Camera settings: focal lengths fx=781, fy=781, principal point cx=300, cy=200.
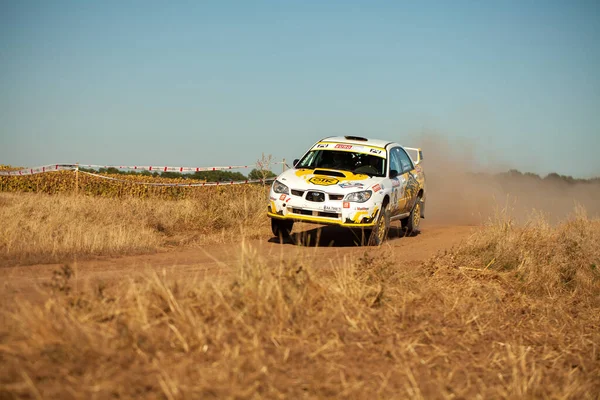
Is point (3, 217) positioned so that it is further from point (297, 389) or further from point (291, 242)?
point (297, 389)

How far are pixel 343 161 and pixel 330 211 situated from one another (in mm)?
1812

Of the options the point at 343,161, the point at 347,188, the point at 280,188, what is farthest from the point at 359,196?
the point at 343,161

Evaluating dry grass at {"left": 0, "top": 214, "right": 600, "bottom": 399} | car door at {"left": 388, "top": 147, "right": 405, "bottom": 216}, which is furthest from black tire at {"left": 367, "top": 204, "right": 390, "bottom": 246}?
dry grass at {"left": 0, "top": 214, "right": 600, "bottom": 399}

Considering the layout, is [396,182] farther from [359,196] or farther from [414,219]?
[414,219]

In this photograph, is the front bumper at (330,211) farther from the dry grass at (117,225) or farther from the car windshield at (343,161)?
the car windshield at (343,161)

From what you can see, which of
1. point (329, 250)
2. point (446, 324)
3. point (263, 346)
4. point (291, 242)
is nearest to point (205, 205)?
point (291, 242)

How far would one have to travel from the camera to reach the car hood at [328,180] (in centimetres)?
1375

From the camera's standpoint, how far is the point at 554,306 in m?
10.2

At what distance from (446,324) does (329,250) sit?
5.66 meters

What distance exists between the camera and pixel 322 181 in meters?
13.9

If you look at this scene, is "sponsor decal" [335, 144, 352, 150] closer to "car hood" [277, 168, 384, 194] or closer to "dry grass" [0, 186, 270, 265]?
"car hood" [277, 168, 384, 194]

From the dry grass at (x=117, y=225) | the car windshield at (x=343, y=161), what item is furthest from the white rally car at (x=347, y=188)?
the dry grass at (x=117, y=225)

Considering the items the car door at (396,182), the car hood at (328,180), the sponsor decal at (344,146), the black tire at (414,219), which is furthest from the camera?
the black tire at (414,219)

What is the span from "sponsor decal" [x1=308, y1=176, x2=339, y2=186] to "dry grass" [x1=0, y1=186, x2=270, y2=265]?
1.55 m
